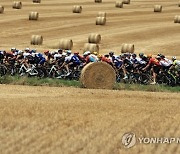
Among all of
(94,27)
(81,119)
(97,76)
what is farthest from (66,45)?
(81,119)

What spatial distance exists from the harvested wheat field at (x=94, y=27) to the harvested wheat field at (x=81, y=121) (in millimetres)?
15094

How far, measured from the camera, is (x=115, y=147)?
9914 mm

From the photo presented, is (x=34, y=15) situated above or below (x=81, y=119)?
above

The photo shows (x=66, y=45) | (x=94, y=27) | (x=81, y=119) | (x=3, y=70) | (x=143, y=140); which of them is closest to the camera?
(x=143, y=140)

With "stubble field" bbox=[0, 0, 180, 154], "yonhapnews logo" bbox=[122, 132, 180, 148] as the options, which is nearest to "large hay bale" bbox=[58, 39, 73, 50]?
"stubble field" bbox=[0, 0, 180, 154]

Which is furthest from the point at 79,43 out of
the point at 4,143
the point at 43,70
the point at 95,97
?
the point at 4,143

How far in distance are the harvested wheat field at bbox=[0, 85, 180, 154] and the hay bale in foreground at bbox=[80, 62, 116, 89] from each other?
5.81ft

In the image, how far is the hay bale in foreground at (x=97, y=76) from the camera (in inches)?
726

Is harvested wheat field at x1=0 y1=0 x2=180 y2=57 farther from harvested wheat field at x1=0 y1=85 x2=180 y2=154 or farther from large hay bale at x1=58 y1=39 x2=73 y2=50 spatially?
harvested wheat field at x1=0 y1=85 x2=180 y2=154

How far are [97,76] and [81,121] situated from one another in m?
6.88

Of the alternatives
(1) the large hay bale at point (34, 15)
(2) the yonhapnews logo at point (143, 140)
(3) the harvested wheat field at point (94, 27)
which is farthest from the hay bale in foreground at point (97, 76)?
(1) the large hay bale at point (34, 15)

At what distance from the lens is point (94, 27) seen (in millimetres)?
39031

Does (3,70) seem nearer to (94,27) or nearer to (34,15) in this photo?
(94,27)

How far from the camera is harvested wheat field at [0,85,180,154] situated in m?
9.86
